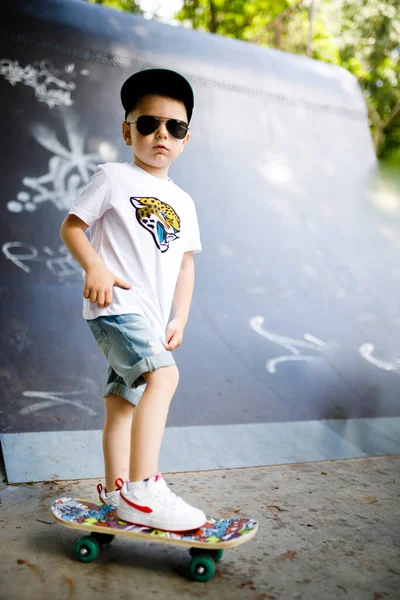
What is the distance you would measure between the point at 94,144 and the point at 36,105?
1.97 ft

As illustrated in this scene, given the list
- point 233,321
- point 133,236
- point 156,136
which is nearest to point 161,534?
point 133,236

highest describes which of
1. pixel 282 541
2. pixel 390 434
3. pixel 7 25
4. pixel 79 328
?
pixel 7 25

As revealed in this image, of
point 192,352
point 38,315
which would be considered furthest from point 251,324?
point 38,315

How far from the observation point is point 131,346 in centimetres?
194

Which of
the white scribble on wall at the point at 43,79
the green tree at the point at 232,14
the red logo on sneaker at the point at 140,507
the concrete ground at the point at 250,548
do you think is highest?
the green tree at the point at 232,14

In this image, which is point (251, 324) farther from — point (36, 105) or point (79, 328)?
point (36, 105)

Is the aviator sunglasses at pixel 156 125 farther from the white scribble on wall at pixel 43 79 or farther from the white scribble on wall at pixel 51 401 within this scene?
the white scribble on wall at pixel 43 79

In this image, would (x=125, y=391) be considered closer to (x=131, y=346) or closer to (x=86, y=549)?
(x=131, y=346)

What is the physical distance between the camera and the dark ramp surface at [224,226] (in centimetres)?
350

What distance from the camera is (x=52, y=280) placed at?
159 inches

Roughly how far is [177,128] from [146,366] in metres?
0.88

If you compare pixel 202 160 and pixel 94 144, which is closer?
pixel 94 144

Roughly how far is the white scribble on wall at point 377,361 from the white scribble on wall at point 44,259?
213 cm

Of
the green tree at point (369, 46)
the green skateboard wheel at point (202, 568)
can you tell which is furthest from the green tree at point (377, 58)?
the green skateboard wheel at point (202, 568)
